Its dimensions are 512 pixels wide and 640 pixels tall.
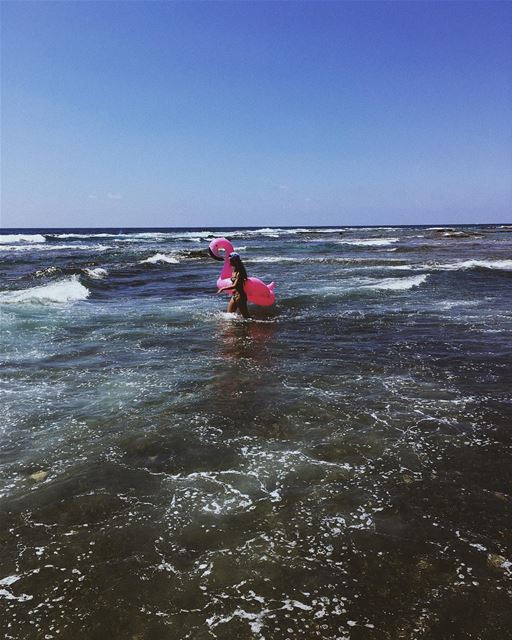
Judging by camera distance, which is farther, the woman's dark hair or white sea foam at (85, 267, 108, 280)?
white sea foam at (85, 267, 108, 280)

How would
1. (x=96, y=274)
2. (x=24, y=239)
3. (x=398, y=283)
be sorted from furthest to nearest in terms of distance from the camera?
(x=24, y=239), (x=96, y=274), (x=398, y=283)

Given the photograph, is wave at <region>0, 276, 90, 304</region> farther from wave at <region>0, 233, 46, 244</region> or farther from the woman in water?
wave at <region>0, 233, 46, 244</region>

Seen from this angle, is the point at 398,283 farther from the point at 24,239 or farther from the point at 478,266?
the point at 24,239

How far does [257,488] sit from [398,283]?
15902 mm

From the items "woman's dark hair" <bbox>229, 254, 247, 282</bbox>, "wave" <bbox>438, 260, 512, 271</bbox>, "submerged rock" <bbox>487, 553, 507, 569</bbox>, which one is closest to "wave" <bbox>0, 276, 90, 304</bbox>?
"woman's dark hair" <bbox>229, 254, 247, 282</bbox>

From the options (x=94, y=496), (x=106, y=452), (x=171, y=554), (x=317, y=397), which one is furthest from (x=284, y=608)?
(x=317, y=397)

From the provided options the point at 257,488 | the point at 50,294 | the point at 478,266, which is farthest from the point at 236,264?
the point at 478,266

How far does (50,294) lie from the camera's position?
1639cm

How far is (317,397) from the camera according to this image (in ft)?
21.8

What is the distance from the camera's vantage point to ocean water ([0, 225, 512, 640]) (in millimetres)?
3033

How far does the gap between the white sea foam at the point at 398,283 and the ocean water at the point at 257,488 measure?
7871 millimetres

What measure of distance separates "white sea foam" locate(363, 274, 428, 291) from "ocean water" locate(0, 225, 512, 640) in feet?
25.8

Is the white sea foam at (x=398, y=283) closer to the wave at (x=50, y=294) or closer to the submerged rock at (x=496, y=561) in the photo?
the wave at (x=50, y=294)

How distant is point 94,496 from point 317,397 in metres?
3.37
